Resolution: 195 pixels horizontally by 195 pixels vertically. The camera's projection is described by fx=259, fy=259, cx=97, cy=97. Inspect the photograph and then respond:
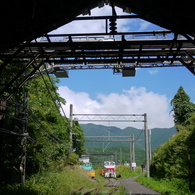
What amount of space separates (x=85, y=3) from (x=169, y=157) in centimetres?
2033

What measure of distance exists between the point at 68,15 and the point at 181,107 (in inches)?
1183

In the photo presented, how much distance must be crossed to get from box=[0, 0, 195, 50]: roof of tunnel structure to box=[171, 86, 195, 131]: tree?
91.2 ft

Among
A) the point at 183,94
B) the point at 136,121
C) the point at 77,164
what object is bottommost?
the point at 77,164

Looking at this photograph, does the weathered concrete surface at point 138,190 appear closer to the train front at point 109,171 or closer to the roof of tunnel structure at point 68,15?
the roof of tunnel structure at point 68,15

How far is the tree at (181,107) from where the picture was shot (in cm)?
3633

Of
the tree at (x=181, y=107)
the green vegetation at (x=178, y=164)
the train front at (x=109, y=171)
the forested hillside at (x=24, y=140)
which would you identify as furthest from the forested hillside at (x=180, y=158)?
the train front at (x=109, y=171)

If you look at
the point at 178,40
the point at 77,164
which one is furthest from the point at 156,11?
the point at 77,164

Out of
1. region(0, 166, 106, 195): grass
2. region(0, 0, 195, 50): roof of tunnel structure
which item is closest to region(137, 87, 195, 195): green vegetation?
region(0, 166, 106, 195): grass

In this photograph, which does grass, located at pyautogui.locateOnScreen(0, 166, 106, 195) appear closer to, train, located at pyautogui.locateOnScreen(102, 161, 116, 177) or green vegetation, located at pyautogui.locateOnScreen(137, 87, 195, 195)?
green vegetation, located at pyautogui.locateOnScreen(137, 87, 195, 195)

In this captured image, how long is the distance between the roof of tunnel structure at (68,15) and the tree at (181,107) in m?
27.8

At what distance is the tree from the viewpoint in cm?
3633

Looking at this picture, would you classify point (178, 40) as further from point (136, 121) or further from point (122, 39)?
point (136, 121)

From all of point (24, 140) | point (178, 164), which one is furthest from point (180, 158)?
point (24, 140)

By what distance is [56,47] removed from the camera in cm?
1119
